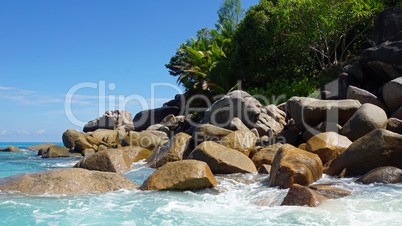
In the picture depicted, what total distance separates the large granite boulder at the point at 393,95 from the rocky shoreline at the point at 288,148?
0.03 metres

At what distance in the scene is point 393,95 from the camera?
34.9 feet

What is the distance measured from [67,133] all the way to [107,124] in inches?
412

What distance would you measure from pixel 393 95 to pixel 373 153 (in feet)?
14.6

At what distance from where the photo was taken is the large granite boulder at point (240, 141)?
967cm

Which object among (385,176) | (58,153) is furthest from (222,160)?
(58,153)

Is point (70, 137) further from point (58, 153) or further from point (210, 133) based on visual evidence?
point (210, 133)

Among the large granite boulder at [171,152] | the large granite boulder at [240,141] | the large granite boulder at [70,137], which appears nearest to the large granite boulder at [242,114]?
the large granite boulder at [240,141]

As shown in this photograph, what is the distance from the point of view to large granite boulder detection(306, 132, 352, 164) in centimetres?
822

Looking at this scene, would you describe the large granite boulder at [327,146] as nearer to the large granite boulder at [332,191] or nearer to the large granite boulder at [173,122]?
the large granite boulder at [332,191]

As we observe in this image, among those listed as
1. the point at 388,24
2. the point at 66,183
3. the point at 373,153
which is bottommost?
the point at 66,183

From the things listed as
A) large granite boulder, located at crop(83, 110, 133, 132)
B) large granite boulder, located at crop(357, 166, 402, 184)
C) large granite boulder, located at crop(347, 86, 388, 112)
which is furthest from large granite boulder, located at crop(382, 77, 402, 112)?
large granite boulder, located at crop(83, 110, 133, 132)

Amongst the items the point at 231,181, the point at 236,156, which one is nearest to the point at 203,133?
the point at 236,156

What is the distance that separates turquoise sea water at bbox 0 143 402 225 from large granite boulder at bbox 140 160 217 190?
0.14 m

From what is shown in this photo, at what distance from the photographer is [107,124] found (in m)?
30.2
